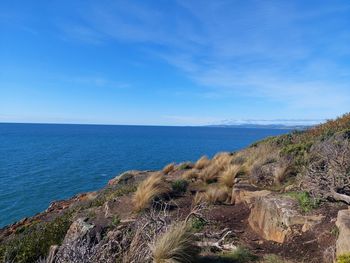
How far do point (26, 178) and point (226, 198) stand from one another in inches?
1011

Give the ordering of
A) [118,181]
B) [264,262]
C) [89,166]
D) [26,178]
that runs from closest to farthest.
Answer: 1. [264,262]
2. [118,181]
3. [26,178]
4. [89,166]

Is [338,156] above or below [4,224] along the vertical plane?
above

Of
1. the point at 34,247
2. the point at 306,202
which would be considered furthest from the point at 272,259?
the point at 34,247

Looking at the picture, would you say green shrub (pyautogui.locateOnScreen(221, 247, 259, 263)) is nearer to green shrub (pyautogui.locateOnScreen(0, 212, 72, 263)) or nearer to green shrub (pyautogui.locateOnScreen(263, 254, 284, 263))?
green shrub (pyautogui.locateOnScreen(263, 254, 284, 263))

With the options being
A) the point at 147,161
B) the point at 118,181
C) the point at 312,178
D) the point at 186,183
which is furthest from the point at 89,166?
the point at 312,178

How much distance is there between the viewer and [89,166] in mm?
39094

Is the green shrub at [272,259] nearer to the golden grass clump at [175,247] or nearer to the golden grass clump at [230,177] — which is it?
the golden grass clump at [175,247]

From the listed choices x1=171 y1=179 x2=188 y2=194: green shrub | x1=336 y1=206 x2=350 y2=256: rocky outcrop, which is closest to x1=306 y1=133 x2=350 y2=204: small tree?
x1=336 y1=206 x2=350 y2=256: rocky outcrop

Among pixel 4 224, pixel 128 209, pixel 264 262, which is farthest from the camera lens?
pixel 4 224

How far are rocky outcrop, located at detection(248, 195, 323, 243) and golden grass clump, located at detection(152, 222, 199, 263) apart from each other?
2.05 m

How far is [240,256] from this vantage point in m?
5.54

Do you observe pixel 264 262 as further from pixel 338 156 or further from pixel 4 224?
pixel 4 224

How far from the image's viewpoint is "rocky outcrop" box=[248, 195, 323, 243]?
6293 mm

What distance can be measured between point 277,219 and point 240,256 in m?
1.61
